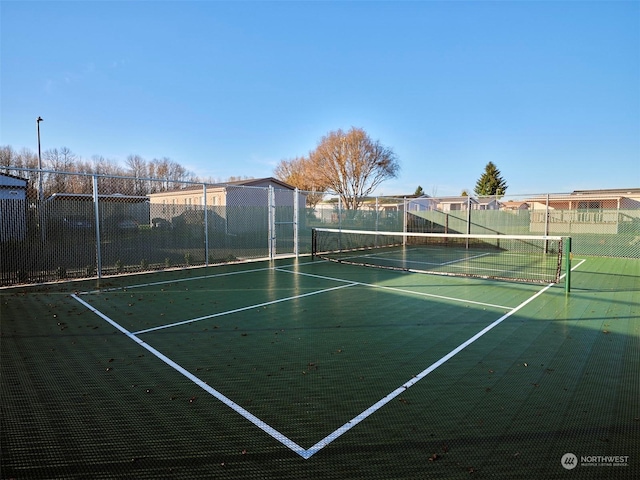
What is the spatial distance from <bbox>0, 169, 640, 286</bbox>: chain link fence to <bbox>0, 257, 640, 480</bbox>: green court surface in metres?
2.41

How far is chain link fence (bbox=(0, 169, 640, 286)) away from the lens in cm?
985

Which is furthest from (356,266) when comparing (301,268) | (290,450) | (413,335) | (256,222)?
(290,450)

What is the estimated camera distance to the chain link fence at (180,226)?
32.3ft

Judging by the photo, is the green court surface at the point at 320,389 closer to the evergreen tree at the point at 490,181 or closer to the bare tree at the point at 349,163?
the bare tree at the point at 349,163

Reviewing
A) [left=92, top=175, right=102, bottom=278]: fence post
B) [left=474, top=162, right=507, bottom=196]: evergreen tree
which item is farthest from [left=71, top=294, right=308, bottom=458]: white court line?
[left=474, top=162, right=507, bottom=196]: evergreen tree

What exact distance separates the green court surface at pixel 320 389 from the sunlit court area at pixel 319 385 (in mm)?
19

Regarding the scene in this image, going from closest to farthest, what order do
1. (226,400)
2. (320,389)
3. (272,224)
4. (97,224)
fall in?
(226,400)
(320,389)
(97,224)
(272,224)

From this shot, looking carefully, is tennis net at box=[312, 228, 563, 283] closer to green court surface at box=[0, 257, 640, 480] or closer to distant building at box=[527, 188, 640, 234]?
distant building at box=[527, 188, 640, 234]

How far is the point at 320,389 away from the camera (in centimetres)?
404

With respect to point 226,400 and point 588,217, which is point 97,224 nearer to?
point 226,400

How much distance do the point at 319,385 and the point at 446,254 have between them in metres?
14.7

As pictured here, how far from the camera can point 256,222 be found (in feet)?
49.0

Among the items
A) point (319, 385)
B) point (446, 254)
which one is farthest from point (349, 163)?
point (319, 385)

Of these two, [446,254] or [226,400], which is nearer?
[226,400]
